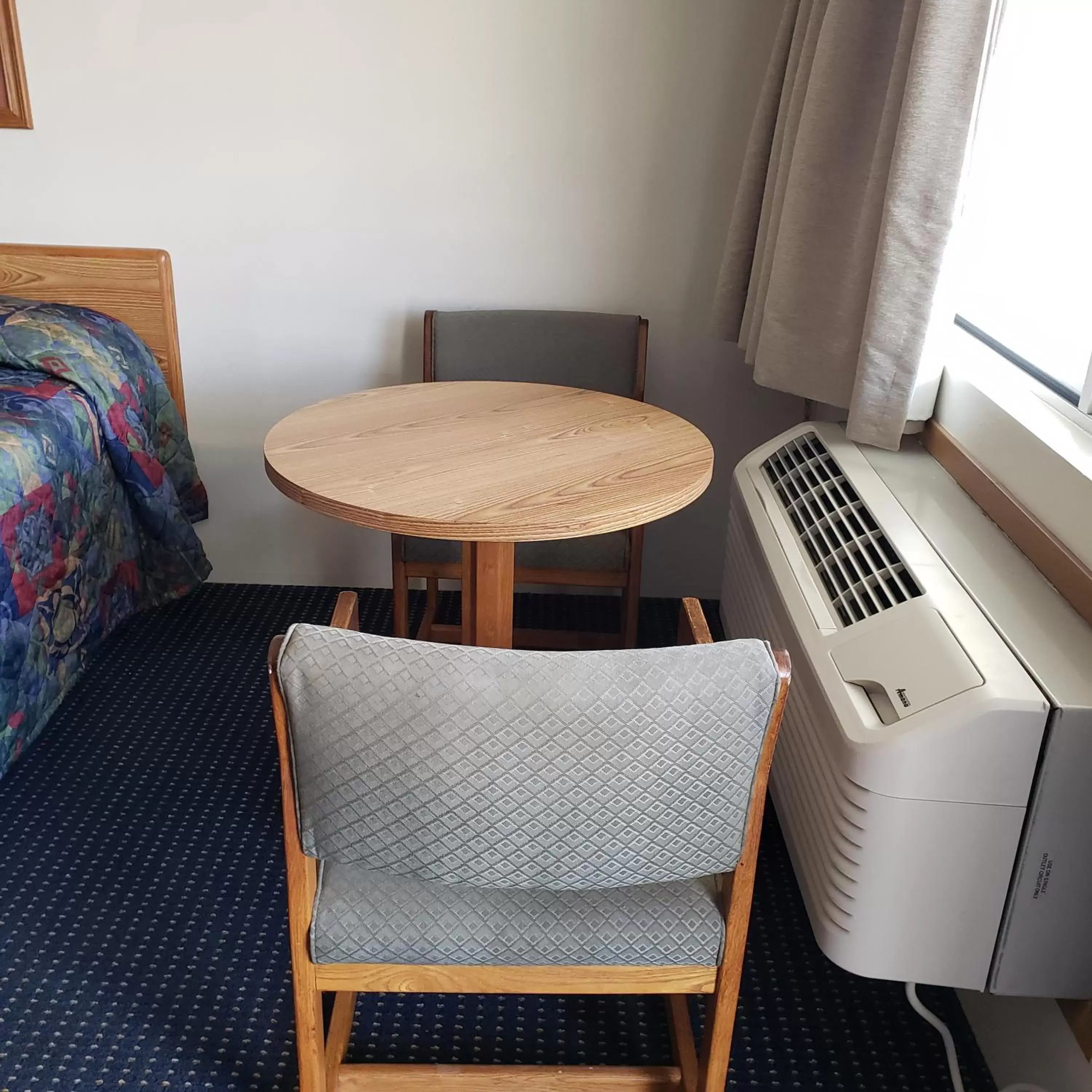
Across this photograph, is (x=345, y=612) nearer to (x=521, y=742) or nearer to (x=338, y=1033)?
(x=521, y=742)

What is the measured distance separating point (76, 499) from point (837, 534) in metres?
1.49

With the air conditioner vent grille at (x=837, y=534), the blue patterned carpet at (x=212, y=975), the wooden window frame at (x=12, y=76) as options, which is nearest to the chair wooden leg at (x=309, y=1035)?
the blue patterned carpet at (x=212, y=975)

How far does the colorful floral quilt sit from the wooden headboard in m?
0.08

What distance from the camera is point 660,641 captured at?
264 centimetres

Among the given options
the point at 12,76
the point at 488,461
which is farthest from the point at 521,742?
the point at 12,76

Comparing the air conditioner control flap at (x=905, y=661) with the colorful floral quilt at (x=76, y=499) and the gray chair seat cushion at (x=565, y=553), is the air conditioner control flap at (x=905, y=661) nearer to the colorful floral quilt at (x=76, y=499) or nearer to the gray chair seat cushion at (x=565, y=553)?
the gray chair seat cushion at (x=565, y=553)

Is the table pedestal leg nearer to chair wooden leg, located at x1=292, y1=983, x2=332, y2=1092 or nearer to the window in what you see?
chair wooden leg, located at x1=292, y1=983, x2=332, y2=1092

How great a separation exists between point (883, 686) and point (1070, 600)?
29cm

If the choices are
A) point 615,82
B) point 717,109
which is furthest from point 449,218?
point 717,109

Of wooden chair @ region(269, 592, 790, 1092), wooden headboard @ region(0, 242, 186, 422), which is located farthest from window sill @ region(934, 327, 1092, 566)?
wooden headboard @ region(0, 242, 186, 422)

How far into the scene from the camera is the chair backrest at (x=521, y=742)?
0.98 m

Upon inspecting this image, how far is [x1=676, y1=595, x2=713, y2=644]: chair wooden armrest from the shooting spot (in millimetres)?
1275

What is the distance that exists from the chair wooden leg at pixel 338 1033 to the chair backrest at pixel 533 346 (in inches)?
54.4

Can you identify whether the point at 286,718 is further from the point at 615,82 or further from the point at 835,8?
the point at 615,82
